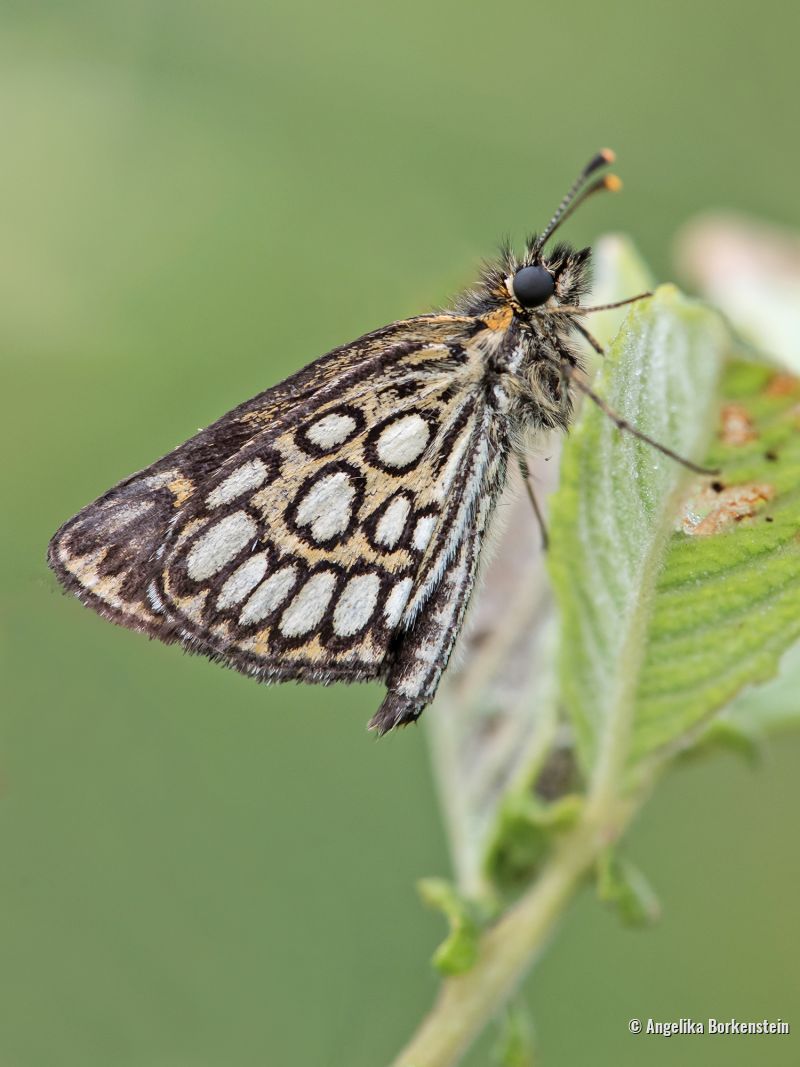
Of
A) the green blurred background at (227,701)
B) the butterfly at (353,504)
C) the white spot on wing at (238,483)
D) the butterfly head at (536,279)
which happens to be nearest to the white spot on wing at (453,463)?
the butterfly at (353,504)

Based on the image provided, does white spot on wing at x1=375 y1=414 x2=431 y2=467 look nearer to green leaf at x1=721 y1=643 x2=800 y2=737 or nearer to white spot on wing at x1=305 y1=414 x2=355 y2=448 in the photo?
white spot on wing at x1=305 y1=414 x2=355 y2=448

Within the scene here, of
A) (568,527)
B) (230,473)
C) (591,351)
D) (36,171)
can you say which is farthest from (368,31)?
(568,527)

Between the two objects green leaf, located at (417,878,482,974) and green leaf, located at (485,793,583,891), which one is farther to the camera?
green leaf, located at (485,793,583,891)

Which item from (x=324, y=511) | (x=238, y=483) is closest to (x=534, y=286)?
(x=324, y=511)

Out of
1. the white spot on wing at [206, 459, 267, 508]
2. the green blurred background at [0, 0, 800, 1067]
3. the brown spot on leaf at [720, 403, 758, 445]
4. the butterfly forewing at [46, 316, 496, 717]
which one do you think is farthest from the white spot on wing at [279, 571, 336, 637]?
the green blurred background at [0, 0, 800, 1067]

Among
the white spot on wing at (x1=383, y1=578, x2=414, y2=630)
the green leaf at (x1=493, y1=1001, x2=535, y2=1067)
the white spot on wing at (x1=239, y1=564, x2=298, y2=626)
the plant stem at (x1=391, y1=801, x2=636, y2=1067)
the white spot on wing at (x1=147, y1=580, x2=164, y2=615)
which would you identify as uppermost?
the white spot on wing at (x1=147, y1=580, x2=164, y2=615)

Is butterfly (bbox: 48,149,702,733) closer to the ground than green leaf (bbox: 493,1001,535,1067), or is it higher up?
higher up
